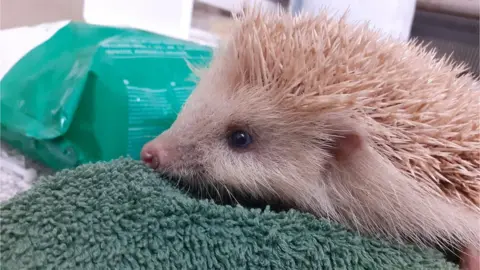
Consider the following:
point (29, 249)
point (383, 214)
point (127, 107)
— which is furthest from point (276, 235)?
point (127, 107)

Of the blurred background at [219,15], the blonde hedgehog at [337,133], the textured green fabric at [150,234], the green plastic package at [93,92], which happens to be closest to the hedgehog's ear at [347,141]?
the blonde hedgehog at [337,133]

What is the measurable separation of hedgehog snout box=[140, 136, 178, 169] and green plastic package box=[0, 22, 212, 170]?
0.91ft

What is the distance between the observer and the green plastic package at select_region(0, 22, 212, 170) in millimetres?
Result: 1171

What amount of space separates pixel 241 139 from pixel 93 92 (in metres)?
0.51

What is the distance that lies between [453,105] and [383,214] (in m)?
0.23

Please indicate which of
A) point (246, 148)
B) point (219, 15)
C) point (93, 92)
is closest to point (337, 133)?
point (246, 148)

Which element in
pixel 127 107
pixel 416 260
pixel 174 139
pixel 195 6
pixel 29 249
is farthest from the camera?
pixel 195 6

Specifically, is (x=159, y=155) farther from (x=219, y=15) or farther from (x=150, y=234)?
(x=219, y=15)

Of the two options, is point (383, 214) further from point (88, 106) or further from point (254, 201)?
point (88, 106)

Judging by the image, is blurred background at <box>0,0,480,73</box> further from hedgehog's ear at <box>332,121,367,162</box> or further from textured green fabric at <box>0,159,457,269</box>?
textured green fabric at <box>0,159,457,269</box>

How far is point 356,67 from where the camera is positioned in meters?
0.81

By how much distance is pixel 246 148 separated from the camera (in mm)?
895

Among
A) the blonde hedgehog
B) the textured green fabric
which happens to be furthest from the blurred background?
the textured green fabric

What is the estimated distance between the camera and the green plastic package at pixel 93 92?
3.84 feet
